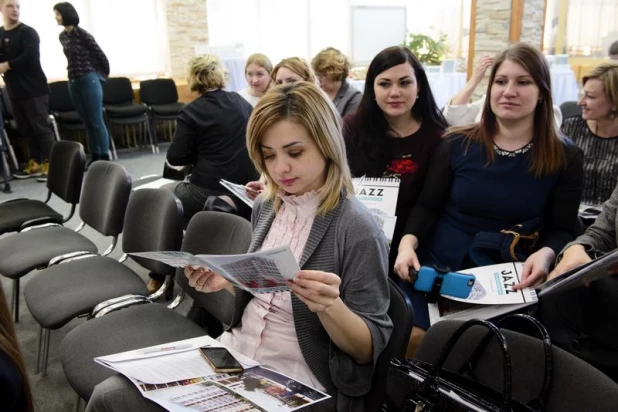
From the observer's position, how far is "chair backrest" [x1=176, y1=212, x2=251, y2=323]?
189cm

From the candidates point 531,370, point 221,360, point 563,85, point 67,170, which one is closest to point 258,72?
point 67,170

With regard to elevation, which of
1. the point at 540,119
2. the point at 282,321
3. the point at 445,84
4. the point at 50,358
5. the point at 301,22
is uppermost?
the point at 301,22

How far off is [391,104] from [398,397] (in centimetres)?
141

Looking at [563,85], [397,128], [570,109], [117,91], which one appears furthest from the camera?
[117,91]

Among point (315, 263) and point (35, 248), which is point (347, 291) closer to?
point (315, 263)

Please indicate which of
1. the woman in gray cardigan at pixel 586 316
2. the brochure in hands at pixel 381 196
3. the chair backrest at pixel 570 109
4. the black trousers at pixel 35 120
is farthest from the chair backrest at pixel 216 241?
the black trousers at pixel 35 120

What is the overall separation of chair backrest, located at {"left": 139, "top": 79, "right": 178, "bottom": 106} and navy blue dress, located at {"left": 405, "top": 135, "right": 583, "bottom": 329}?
244 inches

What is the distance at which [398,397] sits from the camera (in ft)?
3.83

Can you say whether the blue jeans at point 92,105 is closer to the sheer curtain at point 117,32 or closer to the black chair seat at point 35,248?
the sheer curtain at point 117,32

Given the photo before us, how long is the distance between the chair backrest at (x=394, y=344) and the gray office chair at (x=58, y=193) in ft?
8.12

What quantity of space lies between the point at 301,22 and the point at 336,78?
6.39 meters

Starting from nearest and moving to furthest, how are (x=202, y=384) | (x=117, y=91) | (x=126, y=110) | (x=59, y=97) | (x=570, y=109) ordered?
(x=202, y=384) < (x=570, y=109) < (x=59, y=97) < (x=126, y=110) < (x=117, y=91)

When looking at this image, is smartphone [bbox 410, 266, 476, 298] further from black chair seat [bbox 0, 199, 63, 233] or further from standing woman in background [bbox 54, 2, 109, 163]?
standing woman in background [bbox 54, 2, 109, 163]

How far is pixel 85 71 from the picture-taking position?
19.8 feet
